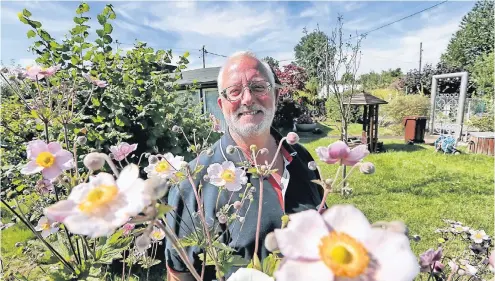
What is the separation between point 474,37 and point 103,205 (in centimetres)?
3414

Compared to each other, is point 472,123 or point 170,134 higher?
point 170,134

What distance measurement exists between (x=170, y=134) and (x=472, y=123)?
1215 centimetres

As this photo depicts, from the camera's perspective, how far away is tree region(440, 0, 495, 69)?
24.9 meters

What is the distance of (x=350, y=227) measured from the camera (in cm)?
32

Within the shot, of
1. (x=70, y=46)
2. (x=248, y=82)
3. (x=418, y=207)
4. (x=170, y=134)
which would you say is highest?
(x=70, y=46)

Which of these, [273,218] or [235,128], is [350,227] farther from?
[235,128]

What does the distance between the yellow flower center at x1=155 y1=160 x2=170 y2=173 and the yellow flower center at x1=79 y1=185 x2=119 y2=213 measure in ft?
1.25

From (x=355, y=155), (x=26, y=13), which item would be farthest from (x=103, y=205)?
(x=26, y=13)

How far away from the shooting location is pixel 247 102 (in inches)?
64.4

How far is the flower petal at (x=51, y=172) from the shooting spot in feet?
1.67

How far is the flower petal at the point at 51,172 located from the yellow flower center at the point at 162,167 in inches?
9.1

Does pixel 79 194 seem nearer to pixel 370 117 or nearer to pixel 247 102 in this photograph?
pixel 247 102

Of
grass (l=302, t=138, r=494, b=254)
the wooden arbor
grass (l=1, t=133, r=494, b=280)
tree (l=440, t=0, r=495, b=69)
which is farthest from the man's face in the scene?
tree (l=440, t=0, r=495, b=69)

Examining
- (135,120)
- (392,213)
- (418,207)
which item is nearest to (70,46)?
(135,120)
